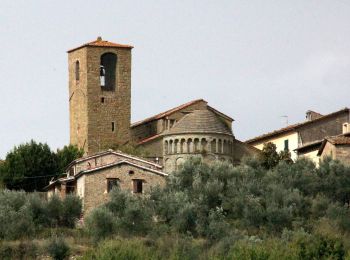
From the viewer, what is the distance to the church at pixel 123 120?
87.8m

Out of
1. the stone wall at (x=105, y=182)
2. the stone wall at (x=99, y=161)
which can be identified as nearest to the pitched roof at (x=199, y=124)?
the stone wall at (x=99, y=161)

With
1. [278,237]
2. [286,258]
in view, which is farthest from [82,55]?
[286,258]

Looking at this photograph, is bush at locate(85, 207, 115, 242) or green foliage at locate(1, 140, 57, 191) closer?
bush at locate(85, 207, 115, 242)

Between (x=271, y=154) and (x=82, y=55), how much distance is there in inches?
583

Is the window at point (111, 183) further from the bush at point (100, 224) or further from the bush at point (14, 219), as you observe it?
the bush at point (100, 224)

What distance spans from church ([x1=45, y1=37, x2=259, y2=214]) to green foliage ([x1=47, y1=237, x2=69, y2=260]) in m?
7.22

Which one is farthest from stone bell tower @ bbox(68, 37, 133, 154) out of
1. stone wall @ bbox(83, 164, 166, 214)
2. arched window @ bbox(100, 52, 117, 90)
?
stone wall @ bbox(83, 164, 166, 214)

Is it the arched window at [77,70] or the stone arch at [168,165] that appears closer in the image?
the stone arch at [168,165]

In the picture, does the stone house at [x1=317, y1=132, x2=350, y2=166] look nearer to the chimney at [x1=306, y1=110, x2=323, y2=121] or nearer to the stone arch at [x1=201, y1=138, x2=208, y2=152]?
the stone arch at [x1=201, y1=138, x2=208, y2=152]

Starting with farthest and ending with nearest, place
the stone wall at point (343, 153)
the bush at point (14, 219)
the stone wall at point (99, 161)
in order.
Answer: the stone wall at point (99, 161) → the stone wall at point (343, 153) → the bush at point (14, 219)

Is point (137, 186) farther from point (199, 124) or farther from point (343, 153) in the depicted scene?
point (199, 124)

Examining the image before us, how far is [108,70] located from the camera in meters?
96.6

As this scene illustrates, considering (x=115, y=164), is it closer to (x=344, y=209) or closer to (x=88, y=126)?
(x=344, y=209)

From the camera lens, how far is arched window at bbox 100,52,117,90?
9625 cm
